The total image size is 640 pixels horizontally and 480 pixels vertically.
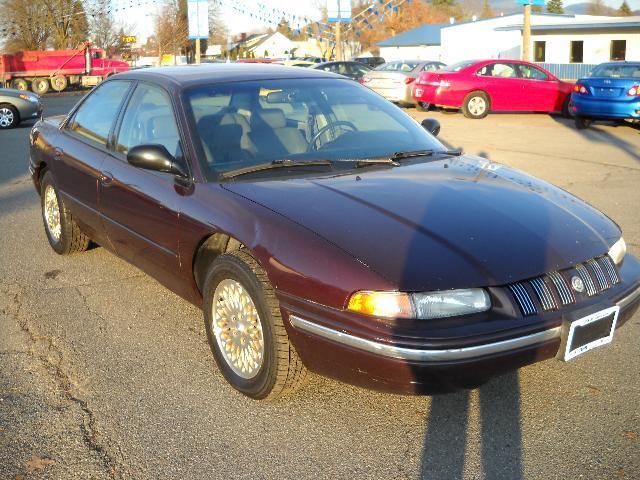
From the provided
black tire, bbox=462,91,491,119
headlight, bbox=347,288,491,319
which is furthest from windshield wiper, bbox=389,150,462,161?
black tire, bbox=462,91,491,119

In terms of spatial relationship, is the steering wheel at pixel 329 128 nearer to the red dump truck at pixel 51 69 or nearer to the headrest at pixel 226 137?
the headrest at pixel 226 137

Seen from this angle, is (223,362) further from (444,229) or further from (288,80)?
(288,80)

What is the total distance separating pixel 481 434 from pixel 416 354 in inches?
24.1

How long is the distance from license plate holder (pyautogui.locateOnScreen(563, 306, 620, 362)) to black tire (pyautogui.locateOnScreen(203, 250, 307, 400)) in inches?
45.5

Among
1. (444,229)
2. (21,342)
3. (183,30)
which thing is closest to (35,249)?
(21,342)

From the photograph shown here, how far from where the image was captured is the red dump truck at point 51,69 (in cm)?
3847

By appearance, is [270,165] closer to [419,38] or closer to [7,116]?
[7,116]

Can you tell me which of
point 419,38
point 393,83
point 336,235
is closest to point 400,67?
point 393,83

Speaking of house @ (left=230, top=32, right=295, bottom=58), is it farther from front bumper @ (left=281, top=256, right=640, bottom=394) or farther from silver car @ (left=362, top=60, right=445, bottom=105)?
front bumper @ (left=281, top=256, right=640, bottom=394)

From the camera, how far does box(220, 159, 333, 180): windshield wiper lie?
3.97 meters

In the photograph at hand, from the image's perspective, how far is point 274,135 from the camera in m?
4.33

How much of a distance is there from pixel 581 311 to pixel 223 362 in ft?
5.68

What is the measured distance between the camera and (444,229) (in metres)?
3.34

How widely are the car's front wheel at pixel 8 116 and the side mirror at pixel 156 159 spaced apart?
629 inches
